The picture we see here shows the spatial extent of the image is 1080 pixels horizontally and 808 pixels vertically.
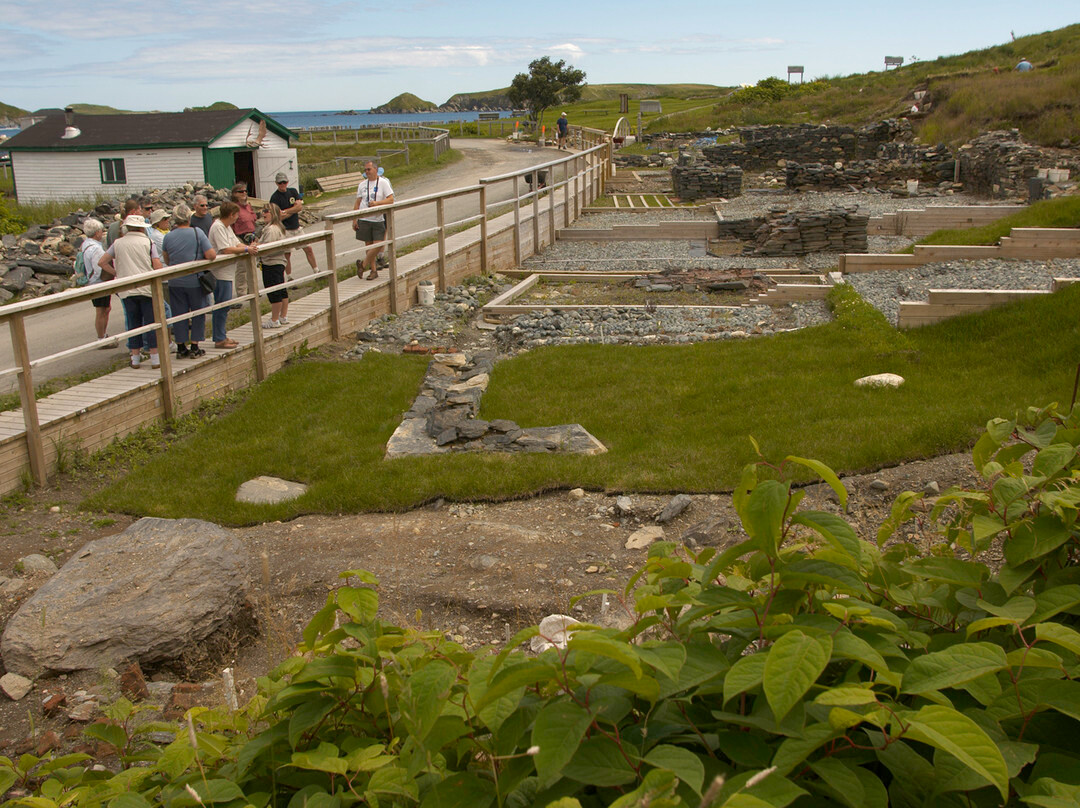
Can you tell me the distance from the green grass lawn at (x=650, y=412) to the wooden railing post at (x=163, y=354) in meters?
0.42

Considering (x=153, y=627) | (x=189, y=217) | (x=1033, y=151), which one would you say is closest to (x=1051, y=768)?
(x=153, y=627)

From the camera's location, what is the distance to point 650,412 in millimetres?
8055

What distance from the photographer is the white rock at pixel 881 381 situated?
7.97m

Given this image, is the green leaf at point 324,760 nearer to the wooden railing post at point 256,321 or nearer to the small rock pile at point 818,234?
the wooden railing post at point 256,321

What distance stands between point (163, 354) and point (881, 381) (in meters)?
6.43

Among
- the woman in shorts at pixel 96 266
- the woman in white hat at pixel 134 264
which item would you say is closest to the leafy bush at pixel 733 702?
the woman in white hat at pixel 134 264

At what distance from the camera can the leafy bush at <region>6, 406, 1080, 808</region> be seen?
1292 mm

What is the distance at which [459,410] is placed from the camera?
8.12 meters

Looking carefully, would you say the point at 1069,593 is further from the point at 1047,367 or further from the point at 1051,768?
the point at 1047,367

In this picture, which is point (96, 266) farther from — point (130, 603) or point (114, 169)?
point (114, 169)

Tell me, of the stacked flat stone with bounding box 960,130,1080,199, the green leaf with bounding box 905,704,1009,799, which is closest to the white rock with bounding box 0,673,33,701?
the green leaf with bounding box 905,704,1009,799

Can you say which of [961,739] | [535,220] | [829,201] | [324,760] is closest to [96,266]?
[535,220]

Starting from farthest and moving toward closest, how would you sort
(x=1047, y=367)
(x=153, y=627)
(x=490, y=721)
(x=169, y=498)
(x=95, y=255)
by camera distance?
(x=95, y=255), (x=1047, y=367), (x=169, y=498), (x=153, y=627), (x=490, y=721)

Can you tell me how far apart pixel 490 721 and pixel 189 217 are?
384 inches
